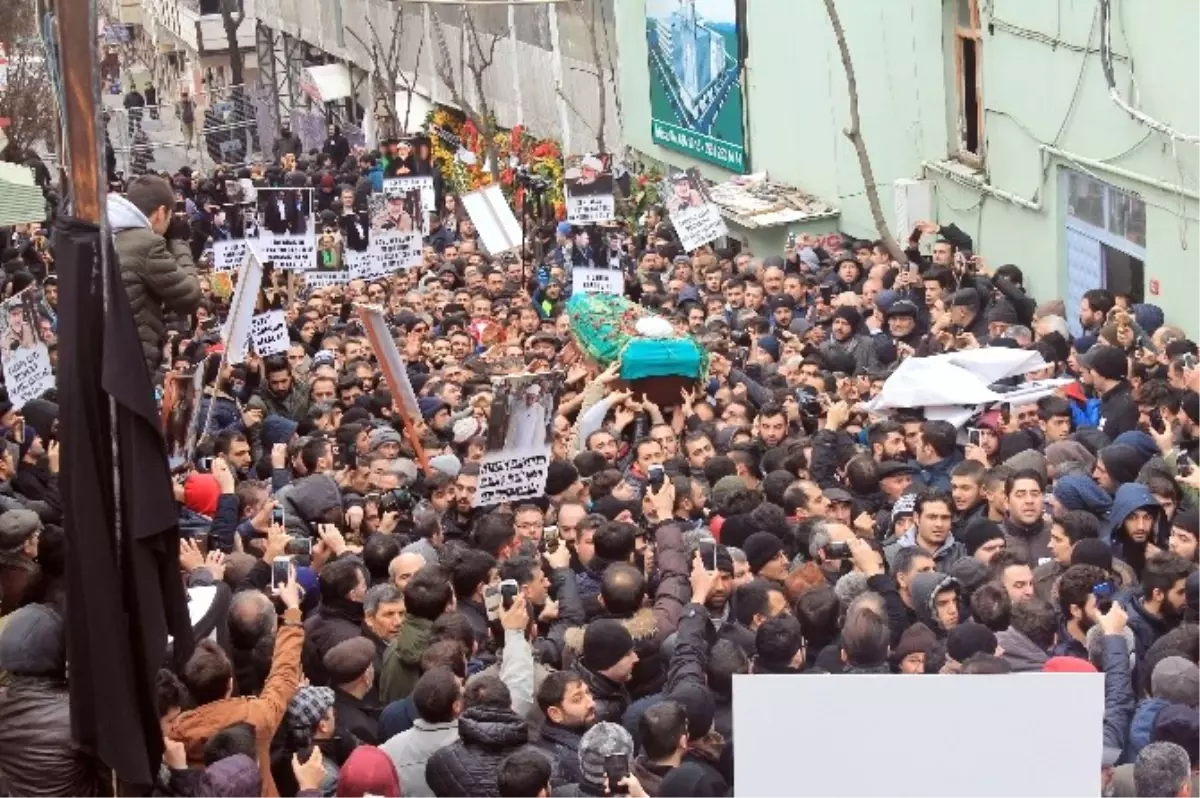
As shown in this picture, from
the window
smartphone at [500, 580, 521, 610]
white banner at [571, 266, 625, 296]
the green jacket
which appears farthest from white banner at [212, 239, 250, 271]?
smartphone at [500, 580, 521, 610]

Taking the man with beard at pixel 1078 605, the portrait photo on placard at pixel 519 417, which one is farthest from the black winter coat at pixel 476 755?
the portrait photo on placard at pixel 519 417

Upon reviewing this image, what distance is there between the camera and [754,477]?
→ 10.3 m

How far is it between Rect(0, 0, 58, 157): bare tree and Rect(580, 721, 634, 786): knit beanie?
88.6ft

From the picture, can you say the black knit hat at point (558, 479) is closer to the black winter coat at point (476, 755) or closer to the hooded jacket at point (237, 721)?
the hooded jacket at point (237, 721)

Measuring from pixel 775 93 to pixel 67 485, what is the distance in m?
18.5

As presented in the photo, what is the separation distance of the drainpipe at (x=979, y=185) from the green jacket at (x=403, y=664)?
35.3 ft

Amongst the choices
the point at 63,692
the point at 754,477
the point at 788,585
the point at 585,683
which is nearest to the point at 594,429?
the point at 754,477

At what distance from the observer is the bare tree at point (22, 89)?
33.3m

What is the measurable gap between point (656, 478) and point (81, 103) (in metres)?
4.42

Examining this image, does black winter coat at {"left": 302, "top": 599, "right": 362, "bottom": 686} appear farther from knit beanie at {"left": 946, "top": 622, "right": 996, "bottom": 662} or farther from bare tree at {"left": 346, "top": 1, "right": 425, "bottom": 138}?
bare tree at {"left": 346, "top": 1, "right": 425, "bottom": 138}

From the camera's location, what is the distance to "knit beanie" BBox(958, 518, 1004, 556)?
8.52 meters

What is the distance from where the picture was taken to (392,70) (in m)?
37.6

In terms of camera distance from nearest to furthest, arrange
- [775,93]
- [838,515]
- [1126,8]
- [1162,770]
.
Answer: [1162,770] < [838,515] < [1126,8] < [775,93]

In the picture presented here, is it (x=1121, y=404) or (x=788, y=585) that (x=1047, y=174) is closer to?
(x=1121, y=404)
